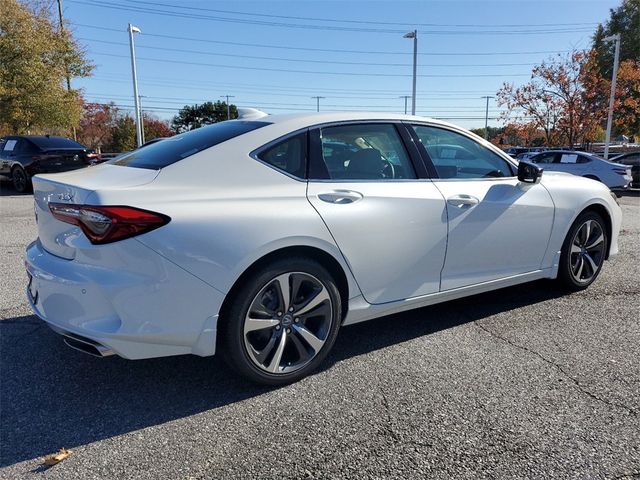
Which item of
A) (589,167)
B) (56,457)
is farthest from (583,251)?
(589,167)

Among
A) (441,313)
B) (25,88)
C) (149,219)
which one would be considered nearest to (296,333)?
(149,219)

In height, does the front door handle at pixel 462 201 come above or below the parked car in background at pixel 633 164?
above

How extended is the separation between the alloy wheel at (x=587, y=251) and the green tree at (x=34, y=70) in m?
22.3

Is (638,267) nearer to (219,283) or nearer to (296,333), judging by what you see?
(296,333)

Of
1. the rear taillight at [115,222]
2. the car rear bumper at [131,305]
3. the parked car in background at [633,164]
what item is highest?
the rear taillight at [115,222]

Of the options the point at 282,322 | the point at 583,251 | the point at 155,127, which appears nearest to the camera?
the point at 282,322

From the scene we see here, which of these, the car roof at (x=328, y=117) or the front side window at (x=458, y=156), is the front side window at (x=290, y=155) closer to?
the car roof at (x=328, y=117)

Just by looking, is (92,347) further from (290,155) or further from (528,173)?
(528,173)

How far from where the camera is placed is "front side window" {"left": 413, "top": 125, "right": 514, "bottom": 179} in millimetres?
3746

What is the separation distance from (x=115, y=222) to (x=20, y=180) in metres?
12.7

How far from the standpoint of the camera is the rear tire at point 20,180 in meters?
12.9

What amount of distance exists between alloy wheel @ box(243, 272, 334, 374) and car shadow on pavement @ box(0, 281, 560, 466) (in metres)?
0.23

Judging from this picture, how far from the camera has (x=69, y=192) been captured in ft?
8.89

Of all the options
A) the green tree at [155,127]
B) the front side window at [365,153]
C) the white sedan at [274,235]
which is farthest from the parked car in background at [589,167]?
the green tree at [155,127]
